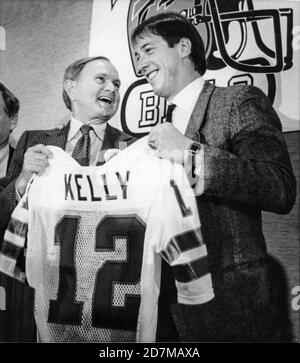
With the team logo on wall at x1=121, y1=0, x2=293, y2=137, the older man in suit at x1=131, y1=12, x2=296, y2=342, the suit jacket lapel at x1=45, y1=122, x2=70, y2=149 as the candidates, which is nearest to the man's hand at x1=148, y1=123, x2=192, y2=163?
the older man in suit at x1=131, y1=12, x2=296, y2=342

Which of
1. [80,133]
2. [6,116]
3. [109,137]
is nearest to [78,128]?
[80,133]

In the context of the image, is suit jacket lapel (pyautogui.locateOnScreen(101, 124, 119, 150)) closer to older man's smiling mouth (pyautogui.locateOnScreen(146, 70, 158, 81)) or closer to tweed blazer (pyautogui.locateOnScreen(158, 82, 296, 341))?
older man's smiling mouth (pyautogui.locateOnScreen(146, 70, 158, 81))

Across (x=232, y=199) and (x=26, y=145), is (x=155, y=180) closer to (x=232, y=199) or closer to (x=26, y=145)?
(x=232, y=199)

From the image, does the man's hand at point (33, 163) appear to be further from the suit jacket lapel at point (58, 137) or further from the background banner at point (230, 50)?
the background banner at point (230, 50)

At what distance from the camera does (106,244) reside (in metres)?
1.49

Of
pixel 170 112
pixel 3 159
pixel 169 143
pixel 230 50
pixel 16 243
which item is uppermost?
pixel 230 50

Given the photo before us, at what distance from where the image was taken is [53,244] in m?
1.53

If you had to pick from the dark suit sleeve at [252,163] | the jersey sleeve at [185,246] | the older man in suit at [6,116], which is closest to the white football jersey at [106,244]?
the jersey sleeve at [185,246]

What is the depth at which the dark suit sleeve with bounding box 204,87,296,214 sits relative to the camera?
142cm

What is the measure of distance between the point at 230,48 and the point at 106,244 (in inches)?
30.9

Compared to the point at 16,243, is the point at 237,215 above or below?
above

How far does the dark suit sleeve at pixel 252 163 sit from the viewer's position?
1418 mm

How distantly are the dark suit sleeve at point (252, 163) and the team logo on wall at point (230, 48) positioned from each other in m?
0.13
